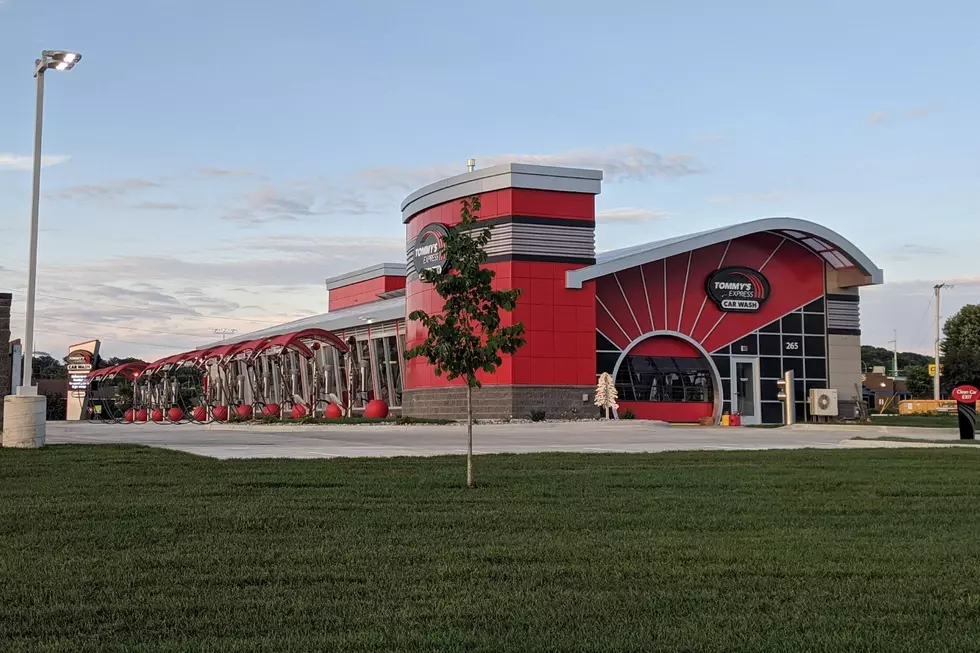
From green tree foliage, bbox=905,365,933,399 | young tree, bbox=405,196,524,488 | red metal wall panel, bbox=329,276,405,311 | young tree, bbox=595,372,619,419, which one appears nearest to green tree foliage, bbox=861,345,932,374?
green tree foliage, bbox=905,365,933,399

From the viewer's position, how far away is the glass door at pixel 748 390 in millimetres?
49250

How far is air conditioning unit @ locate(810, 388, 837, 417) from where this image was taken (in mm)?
46594

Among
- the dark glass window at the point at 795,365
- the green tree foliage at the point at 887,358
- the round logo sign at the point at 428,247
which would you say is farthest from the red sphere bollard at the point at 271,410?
the green tree foliage at the point at 887,358

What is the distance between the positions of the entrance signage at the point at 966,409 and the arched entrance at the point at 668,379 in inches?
673

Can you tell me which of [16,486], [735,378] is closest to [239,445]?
[16,486]

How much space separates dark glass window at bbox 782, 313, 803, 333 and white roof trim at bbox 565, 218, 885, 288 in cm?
339

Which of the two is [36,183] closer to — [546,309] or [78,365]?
[546,309]

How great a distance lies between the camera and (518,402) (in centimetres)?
4269

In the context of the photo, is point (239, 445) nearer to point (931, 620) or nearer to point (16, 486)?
point (16, 486)

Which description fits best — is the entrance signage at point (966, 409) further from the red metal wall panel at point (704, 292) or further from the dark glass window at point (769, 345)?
the dark glass window at point (769, 345)

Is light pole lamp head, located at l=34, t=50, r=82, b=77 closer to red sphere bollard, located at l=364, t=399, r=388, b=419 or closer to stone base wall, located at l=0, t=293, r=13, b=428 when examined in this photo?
stone base wall, located at l=0, t=293, r=13, b=428

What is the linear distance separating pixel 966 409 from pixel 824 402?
1770cm

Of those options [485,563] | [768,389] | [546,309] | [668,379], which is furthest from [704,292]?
[485,563]

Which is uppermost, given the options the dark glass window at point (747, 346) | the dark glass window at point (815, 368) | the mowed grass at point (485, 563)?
the dark glass window at point (747, 346)
